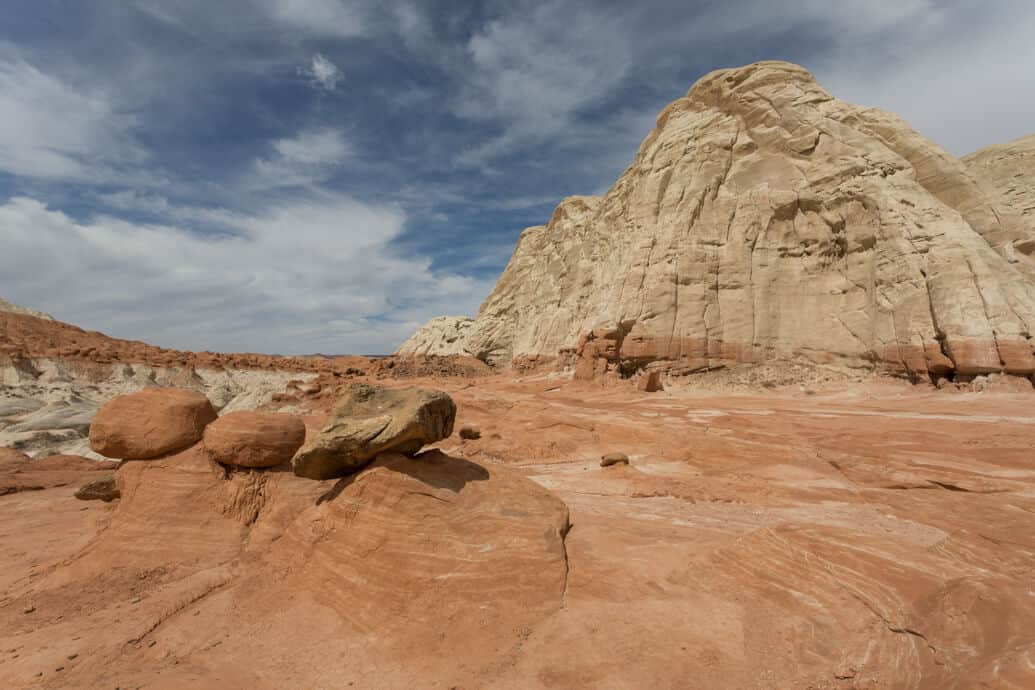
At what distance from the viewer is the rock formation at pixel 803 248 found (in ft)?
54.0

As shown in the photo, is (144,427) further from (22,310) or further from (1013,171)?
(22,310)

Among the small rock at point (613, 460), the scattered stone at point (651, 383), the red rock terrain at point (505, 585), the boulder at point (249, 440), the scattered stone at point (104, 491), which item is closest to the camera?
the red rock terrain at point (505, 585)

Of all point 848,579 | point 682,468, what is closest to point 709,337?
point 682,468

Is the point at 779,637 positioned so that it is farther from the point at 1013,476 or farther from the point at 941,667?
Answer: the point at 1013,476

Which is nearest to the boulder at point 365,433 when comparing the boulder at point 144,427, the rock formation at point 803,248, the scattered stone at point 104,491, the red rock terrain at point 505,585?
the red rock terrain at point 505,585

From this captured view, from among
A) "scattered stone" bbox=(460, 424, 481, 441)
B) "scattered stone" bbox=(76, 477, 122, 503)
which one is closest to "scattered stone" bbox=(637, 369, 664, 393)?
"scattered stone" bbox=(460, 424, 481, 441)

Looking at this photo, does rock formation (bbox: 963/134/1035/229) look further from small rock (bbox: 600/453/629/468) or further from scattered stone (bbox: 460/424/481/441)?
scattered stone (bbox: 460/424/481/441)

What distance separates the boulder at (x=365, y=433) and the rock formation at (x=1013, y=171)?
2817 centimetres

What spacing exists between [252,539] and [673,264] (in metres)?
21.6

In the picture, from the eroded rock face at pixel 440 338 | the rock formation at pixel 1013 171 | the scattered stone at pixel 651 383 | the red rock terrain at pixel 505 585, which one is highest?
the rock formation at pixel 1013 171

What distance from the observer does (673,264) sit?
Answer: 22859 millimetres

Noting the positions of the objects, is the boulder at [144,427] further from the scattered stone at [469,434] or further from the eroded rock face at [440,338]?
the eroded rock face at [440,338]

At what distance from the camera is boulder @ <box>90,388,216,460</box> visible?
224 inches

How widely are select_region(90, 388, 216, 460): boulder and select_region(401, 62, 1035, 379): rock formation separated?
19610mm
